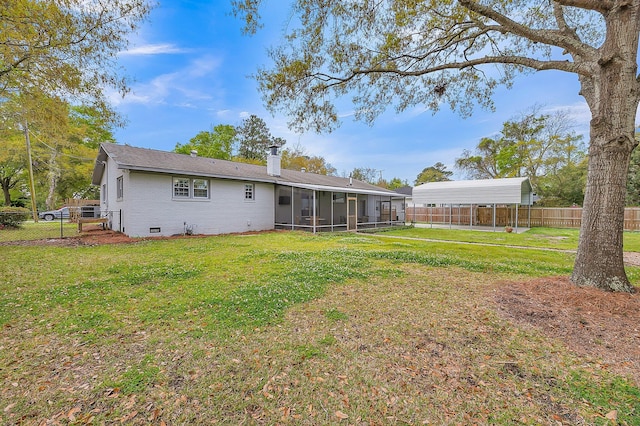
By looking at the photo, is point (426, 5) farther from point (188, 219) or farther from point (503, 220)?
point (503, 220)

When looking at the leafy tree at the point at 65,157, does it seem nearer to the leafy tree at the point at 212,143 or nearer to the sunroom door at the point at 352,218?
the leafy tree at the point at 212,143

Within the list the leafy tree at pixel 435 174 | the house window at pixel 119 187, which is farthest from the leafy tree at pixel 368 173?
the house window at pixel 119 187

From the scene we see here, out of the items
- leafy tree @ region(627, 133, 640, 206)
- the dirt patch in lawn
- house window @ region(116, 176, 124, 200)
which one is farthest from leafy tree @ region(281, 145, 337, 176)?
the dirt patch in lawn

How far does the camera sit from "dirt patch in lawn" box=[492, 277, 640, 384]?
2863mm

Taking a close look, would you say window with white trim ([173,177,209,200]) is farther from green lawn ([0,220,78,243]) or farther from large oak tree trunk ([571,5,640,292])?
large oak tree trunk ([571,5,640,292])

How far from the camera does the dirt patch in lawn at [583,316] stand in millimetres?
2863

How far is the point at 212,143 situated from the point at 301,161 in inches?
459

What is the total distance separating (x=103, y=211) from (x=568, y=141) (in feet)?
122

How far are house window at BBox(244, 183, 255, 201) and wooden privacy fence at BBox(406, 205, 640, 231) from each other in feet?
45.4

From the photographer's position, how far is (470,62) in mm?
6125

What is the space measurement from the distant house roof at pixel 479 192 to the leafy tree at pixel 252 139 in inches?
899

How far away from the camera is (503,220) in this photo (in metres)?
21.8

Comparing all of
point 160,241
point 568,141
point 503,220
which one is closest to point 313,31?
point 160,241

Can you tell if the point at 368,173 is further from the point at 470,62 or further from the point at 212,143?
the point at 470,62
